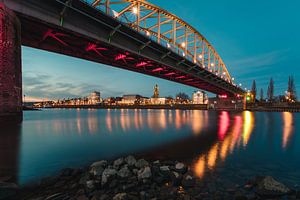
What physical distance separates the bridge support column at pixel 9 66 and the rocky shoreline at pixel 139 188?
470 inches

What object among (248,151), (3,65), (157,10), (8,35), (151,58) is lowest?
(248,151)

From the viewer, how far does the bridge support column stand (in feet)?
45.8

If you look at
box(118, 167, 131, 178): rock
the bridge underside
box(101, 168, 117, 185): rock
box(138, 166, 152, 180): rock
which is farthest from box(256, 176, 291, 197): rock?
the bridge underside

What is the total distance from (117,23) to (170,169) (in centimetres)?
2164

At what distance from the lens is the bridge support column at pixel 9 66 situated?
13969mm

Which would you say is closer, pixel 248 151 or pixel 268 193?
pixel 268 193

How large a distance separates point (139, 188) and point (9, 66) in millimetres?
16883

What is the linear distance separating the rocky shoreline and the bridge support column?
11.9 metres

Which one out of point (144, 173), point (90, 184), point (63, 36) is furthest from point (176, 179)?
point (63, 36)

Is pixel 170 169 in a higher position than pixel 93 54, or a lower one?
lower

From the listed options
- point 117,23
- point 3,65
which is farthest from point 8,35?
point 117,23

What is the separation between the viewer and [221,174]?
728 centimetres

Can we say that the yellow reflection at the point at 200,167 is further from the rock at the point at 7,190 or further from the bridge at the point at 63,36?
the bridge at the point at 63,36

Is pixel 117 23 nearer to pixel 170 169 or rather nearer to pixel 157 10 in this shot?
pixel 170 169
